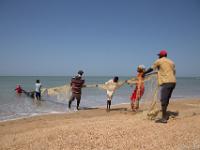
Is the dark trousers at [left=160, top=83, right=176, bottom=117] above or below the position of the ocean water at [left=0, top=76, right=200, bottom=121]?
above

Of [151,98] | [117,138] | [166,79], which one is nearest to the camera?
[117,138]

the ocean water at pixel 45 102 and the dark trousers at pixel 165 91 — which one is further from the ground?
the dark trousers at pixel 165 91

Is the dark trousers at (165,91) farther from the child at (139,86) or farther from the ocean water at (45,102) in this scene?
the ocean water at (45,102)

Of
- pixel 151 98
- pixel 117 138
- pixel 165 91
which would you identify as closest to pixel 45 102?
pixel 151 98

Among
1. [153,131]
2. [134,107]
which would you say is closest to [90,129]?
[153,131]

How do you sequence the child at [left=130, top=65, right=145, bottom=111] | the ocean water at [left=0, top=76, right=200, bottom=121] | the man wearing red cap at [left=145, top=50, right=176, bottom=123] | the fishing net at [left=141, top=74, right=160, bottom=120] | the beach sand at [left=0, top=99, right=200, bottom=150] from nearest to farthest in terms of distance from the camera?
the beach sand at [left=0, top=99, right=200, bottom=150] → the man wearing red cap at [left=145, top=50, right=176, bottom=123] → the fishing net at [left=141, top=74, right=160, bottom=120] → the child at [left=130, top=65, right=145, bottom=111] → the ocean water at [left=0, top=76, right=200, bottom=121]

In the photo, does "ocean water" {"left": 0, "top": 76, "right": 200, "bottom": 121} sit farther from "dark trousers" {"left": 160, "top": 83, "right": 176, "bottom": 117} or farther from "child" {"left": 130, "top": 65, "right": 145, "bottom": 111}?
"dark trousers" {"left": 160, "top": 83, "right": 176, "bottom": 117}

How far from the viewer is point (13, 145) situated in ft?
15.9

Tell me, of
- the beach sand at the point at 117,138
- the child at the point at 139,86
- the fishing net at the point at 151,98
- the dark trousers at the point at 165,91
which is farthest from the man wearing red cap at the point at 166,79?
the child at the point at 139,86

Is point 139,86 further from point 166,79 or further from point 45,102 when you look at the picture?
point 45,102

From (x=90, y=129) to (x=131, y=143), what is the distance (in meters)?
1.21

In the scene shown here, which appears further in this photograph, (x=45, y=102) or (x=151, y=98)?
(x=45, y=102)

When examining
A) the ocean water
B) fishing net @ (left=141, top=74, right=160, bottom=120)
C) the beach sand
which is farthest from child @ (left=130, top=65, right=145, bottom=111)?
the ocean water

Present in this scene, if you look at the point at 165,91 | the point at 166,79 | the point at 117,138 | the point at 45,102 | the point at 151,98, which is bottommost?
the point at 45,102
